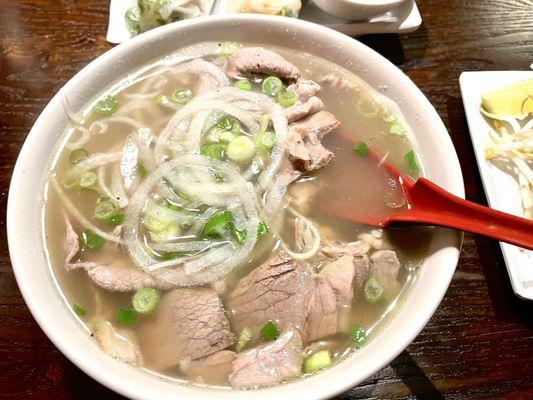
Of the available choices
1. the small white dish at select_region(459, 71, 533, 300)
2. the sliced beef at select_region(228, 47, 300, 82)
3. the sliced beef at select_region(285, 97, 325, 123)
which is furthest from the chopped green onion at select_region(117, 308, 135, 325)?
the small white dish at select_region(459, 71, 533, 300)

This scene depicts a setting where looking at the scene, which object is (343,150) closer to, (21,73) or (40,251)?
(40,251)

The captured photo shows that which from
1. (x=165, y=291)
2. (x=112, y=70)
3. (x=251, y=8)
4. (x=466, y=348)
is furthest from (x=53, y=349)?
(x=251, y=8)

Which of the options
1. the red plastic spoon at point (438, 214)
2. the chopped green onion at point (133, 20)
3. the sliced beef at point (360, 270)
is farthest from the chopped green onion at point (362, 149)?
the chopped green onion at point (133, 20)

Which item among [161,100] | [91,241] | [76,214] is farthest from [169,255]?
[161,100]

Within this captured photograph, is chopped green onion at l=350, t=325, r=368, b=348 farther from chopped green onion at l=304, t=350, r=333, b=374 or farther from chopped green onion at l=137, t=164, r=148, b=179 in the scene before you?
chopped green onion at l=137, t=164, r=148, b=179

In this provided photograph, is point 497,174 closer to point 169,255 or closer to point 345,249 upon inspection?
point 345,249

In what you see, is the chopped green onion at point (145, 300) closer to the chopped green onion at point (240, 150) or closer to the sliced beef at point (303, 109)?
the chopped green onion at point (240, 150)

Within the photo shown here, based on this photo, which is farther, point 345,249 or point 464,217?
point 345,249
